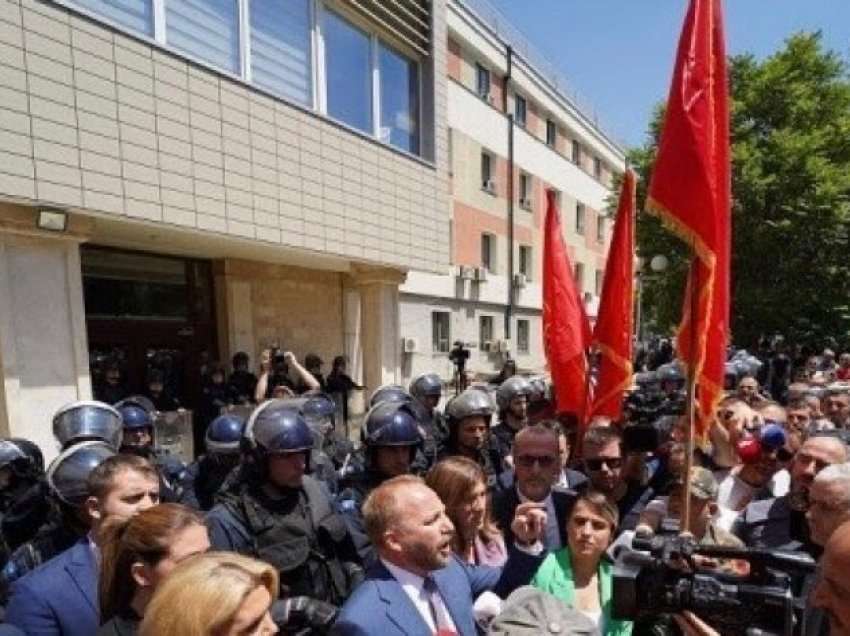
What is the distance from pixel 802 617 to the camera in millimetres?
1374

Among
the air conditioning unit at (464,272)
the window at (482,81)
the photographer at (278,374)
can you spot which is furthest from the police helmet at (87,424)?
the window at (482,81)

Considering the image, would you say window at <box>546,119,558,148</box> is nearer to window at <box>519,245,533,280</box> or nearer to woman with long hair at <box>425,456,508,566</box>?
window at <box>519,245,533,280</box>

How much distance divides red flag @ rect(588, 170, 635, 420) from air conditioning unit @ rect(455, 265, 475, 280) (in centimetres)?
1256

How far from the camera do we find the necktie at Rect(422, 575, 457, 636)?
212 centimetres

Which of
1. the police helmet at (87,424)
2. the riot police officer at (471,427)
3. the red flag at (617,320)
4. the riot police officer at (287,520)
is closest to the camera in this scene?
the riot police officer at (287,520)

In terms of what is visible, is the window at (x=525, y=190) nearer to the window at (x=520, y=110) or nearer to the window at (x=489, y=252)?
the window at (x=520, y=110)

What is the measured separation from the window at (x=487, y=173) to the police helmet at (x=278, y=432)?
56.2 ft

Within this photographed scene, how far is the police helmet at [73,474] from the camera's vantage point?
8.58 ft

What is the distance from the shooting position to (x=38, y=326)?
6062 mm

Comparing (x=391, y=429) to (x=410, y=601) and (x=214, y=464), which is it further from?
(x=410, y=601)

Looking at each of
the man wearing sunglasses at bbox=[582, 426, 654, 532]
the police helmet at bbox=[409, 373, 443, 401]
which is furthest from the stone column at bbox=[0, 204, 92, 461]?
the man wearing sunglasses at bbox=[582, 426, 654, 532]

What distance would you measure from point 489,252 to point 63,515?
1810 cm

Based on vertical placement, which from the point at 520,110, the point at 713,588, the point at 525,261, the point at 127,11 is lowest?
the point at 713,588

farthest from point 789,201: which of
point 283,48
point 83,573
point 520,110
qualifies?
point 83,573
